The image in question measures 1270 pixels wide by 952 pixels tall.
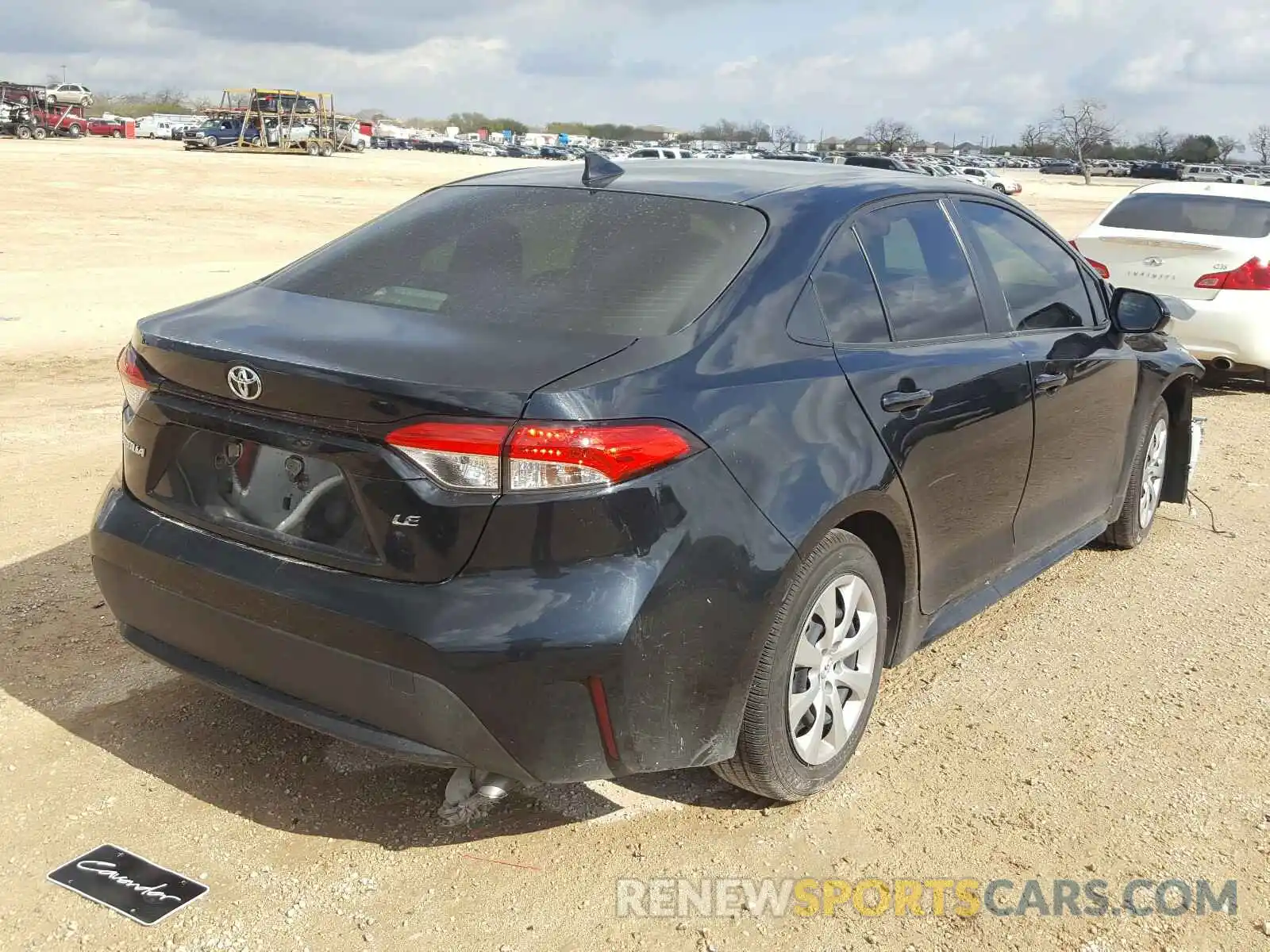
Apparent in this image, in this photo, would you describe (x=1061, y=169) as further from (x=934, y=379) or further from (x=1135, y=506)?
(x=934, y=379)

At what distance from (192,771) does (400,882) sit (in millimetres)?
818

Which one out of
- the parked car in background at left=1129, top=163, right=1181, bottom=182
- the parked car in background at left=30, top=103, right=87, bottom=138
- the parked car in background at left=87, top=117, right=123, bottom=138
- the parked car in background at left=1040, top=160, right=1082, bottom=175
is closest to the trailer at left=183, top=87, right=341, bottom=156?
the parked car in background at left=30, top=103, right=87, bottom=138

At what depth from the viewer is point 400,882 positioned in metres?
2.86

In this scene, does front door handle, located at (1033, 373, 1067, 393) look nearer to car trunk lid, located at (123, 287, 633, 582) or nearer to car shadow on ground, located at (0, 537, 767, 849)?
car shadow on ground, located at (0, 537, 767, 849)

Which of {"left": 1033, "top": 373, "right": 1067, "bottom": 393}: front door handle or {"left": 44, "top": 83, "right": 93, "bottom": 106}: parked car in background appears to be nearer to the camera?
{"left": 1033, "top": 373, "right": 1067, "bottom": 393}: front door handle

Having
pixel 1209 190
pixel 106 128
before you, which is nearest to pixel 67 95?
pixel 106 128

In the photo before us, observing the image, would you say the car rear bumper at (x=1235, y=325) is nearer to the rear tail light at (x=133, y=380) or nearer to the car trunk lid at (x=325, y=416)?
the car trunk lid at (x=325, y=416)

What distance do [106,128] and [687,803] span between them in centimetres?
7202

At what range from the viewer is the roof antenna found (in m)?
3.62

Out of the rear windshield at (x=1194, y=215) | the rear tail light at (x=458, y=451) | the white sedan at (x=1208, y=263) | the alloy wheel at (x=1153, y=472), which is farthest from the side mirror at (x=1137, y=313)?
the rear windshield at (x=1194, y=215)

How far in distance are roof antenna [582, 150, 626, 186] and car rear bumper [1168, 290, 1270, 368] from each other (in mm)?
6183

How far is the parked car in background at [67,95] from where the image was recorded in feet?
176

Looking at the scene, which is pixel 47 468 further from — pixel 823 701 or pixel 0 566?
pixel 823 701

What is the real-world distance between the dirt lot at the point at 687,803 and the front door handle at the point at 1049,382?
3.24 ft
